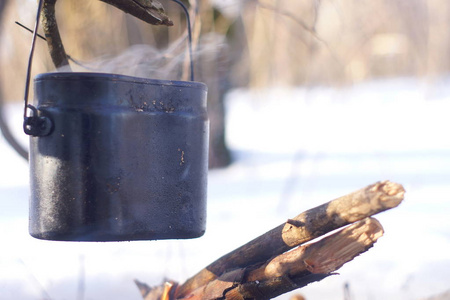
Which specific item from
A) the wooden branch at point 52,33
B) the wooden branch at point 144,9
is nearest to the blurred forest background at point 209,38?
the wooden branch at point 52,33

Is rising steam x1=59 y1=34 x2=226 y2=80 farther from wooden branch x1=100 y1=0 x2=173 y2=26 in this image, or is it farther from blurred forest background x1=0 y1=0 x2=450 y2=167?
wooden branch x1=100 y1=0 x2=173 y2=26

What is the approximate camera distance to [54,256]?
311 cm

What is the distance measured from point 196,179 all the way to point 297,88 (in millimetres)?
11545

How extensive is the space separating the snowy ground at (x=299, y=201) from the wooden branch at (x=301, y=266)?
100cm

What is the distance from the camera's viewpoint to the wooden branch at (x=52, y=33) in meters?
1.81

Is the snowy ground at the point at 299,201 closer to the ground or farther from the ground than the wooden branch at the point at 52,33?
closer to the ground

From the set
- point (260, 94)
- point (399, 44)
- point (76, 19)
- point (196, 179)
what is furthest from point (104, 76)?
point (399, 44)

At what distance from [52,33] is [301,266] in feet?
3.69

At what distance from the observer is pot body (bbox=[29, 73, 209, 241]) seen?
58.6 inches

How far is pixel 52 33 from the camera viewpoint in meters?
1.86

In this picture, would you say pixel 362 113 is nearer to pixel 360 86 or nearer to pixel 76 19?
pixel 360 86

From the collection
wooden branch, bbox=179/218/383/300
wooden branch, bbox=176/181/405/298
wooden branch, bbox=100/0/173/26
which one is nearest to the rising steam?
wooden branch, bbox=100/0/173/26

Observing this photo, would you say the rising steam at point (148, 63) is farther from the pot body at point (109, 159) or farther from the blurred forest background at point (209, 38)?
the pot body at point (109, 159)

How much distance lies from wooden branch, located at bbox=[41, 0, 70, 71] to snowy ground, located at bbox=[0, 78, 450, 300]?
3.66 ft
